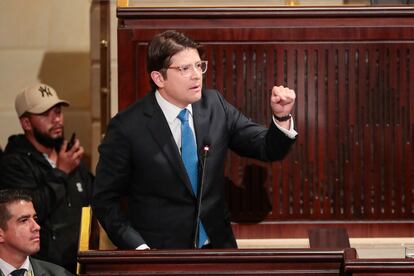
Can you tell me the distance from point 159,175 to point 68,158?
0.82 meters

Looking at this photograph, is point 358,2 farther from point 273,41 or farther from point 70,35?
point 70,35

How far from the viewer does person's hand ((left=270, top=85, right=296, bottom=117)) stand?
213 cm

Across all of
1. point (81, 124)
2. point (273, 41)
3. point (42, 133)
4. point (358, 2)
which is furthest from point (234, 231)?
point (81, 124)

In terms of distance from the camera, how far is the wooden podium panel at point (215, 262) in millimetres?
1957

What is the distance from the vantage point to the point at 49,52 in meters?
3.60

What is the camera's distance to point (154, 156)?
219 centimetres

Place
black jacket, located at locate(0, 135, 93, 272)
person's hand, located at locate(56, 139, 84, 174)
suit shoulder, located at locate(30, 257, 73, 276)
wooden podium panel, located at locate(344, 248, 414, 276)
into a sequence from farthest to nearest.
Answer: person's hand, located at locate(56, 139, 84, 174) < black jacket, located at locate(0, 135, 93, 272) < suit shoulder, located at locate(30, 257, 73, 276) < wooden podium panel, located at locate(344, 248, 414, 276)

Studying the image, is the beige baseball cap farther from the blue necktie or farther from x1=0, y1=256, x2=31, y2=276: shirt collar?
the blue necktie

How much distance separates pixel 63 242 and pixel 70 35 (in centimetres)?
97

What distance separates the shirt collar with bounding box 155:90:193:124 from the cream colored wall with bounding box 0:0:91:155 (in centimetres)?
136

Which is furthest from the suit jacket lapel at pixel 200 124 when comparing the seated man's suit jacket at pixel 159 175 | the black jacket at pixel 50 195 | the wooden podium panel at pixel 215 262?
the black jacket at pixel 50 195

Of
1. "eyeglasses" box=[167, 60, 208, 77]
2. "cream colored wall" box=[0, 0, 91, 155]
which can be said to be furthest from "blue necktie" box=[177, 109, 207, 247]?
"cream colored wall" box=[0, 0, 91, 155]

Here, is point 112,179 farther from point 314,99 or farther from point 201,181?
point 314,99

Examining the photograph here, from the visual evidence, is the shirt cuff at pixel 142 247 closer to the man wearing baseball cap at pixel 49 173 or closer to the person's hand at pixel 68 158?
the man wearing baseball cap at pixel 49 173
